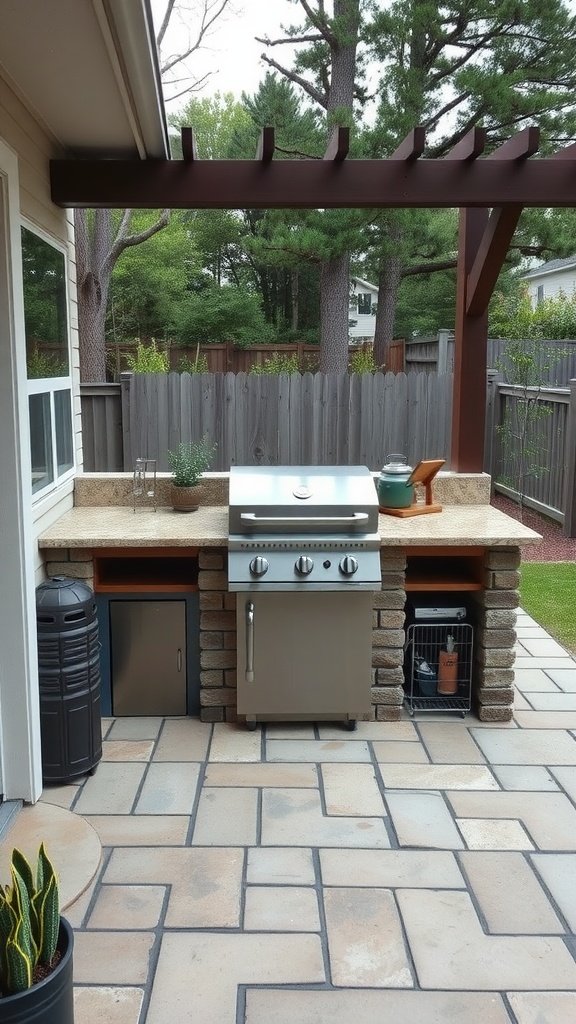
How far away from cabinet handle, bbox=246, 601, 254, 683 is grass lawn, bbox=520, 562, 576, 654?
1.99 m

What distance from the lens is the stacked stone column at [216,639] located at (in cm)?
371

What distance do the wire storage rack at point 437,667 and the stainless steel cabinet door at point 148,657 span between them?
3.28 feet

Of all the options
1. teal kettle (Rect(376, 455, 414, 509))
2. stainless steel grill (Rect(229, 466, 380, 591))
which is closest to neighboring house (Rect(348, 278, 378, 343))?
teal kettle (Rect(376, 455, 414, 509))

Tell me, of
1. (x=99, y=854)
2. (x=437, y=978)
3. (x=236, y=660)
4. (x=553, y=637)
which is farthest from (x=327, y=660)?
(x=553, y=637)

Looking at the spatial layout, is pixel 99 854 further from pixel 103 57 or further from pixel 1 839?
pixel 103 57

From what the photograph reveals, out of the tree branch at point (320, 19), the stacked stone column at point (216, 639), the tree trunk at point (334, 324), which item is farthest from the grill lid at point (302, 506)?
the tree branch at point (320, 19)

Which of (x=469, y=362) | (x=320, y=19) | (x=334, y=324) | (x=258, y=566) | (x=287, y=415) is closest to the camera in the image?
(x=258, y=566)

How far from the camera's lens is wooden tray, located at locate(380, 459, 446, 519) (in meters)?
4.10

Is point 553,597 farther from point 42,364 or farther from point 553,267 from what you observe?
point 553,267

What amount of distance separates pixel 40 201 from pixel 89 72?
0.85 meters

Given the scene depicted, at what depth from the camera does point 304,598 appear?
3.57 m

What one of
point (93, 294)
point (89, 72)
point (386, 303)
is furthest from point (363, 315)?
point (89, 72)

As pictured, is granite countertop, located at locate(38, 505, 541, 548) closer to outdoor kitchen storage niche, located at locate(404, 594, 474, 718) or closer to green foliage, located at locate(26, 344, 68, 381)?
outdoor kitchen storage niche, located at locate(404, 594, 474, 718)

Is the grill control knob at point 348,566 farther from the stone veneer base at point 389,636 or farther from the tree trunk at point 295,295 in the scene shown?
the tree trunk at point 295,295
